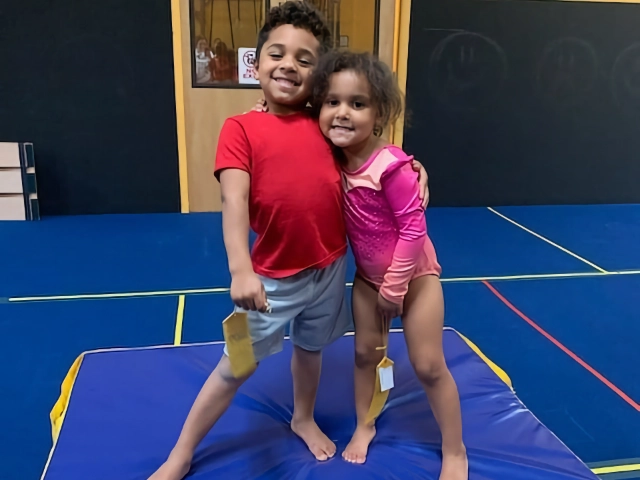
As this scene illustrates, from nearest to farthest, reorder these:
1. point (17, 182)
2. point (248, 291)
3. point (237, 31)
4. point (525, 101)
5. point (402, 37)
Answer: point (248, 291) → point (17, 182) → point (237, 31) → point (402, 37) → point (525, 101)

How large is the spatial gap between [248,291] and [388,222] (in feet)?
1.22

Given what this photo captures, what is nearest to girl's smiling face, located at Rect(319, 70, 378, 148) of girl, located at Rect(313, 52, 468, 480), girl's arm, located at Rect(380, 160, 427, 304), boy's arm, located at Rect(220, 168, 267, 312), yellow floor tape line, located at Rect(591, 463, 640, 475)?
girl, located at Rect(313, 52, 468, 480)

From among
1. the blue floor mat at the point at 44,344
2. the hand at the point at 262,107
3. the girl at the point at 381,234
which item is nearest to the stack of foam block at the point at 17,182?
the blue floor mat at the point at 44,344

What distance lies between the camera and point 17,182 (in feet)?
13.1

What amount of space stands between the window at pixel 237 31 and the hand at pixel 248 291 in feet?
10.1

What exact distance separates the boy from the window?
110 inches

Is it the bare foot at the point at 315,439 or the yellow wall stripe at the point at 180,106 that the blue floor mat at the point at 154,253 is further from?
the bare foot at the point at 315,439

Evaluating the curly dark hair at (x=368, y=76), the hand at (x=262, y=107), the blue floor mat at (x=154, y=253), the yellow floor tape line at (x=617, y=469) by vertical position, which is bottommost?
the yellow floor tape line at (x=617, y=469)

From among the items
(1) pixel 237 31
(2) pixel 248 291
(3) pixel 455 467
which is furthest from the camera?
(1) pixel 237 31

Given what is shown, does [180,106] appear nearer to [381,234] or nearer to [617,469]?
[381,234]

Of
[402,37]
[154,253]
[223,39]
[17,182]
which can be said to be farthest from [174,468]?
[402,37]

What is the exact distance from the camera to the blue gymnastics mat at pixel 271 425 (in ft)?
5.04

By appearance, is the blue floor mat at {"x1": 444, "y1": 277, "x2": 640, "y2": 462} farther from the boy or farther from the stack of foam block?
the stack of foam block

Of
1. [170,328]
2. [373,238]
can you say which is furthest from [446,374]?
[170,328]
